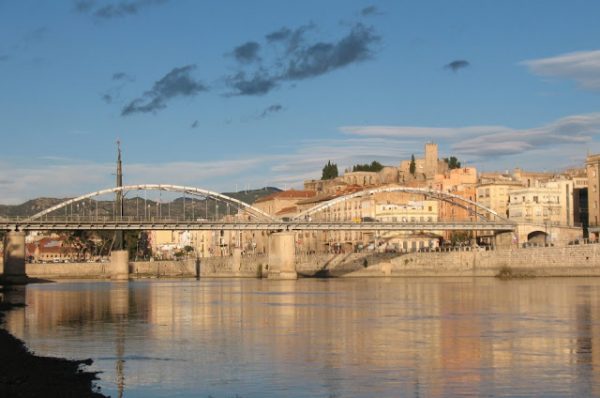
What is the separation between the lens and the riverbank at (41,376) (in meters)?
24.7

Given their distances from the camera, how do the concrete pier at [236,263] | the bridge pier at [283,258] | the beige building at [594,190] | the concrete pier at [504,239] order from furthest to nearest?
the concrete pier at [236,263]
the beige building at [594,190]
the concrete pier at [504,239]
the bridge pier at [283,258]

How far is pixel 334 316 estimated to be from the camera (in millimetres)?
52844

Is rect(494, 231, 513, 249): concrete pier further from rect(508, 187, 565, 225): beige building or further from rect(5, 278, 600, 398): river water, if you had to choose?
rect(5, 278, 600, 398): river water

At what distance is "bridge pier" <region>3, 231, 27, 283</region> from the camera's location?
4417 inches

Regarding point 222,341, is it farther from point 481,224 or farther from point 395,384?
point 481,224

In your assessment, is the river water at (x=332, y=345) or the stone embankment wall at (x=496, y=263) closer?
the river water at (x=332, y=345)

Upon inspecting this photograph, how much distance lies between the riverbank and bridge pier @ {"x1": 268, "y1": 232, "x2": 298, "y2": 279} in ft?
275

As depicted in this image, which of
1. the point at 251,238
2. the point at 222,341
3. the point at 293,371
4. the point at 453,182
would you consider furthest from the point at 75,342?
the point at 251,238

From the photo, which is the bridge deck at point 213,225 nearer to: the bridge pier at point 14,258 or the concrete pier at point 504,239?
the bridge pier at point 14,258

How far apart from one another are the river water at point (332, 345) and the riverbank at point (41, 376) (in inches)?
30.4

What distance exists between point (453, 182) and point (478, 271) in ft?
174

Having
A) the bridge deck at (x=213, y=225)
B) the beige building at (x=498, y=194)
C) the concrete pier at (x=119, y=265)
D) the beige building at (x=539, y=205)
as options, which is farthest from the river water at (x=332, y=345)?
the beige building at (x=498, y=194)

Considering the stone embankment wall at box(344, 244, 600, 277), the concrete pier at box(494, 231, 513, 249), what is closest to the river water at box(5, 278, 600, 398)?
the stone embankment wall at box(344, 244, 600, 277)

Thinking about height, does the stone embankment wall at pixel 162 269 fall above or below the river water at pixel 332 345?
above
